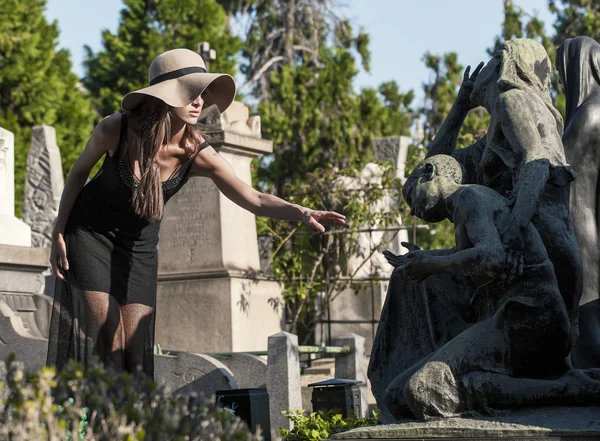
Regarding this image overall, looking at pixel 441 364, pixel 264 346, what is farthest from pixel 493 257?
pixel 264 346

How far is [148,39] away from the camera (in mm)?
27203

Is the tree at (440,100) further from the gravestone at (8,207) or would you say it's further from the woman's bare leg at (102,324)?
the woman's bare leg at (102,324)

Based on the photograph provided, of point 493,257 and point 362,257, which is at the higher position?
point 362,257

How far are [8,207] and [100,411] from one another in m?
10.1

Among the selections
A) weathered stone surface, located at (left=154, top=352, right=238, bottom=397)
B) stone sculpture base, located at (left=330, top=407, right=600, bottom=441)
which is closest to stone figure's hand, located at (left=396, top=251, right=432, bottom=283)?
stone sculpture base, located at (left=330, top=407, right=600, bottom=441)

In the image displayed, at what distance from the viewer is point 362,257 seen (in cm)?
1686

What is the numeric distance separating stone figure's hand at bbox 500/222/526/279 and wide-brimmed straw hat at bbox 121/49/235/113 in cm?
148

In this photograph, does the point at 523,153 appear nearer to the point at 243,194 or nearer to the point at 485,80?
the point at 485,80

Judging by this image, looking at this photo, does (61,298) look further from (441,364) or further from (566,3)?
(566,3)

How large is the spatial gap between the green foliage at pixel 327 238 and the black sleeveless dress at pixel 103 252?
9.47 meters

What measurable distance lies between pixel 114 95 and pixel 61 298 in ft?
75.3

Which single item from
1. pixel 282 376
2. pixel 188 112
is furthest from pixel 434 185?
pixel 282 376

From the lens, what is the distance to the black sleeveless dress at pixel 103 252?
5.11 m

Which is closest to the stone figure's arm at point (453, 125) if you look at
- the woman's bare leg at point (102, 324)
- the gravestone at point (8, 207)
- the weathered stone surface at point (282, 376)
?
the woman's bare leg at point (102, 324)
